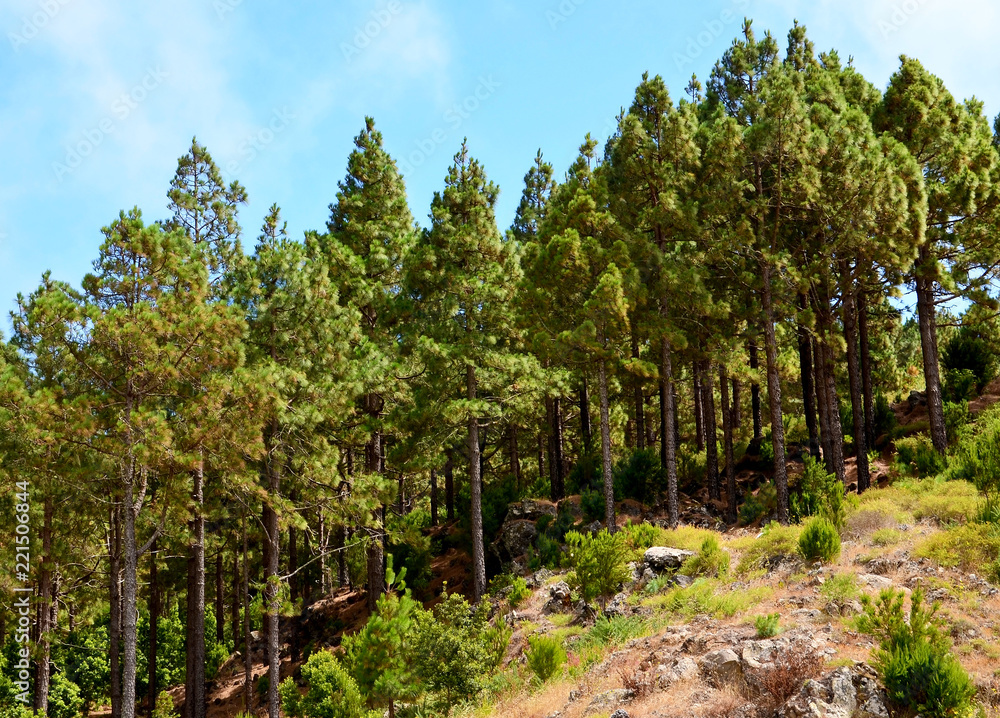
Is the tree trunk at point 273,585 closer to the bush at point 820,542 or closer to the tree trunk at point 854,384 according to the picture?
Result: the bush at point 820,542

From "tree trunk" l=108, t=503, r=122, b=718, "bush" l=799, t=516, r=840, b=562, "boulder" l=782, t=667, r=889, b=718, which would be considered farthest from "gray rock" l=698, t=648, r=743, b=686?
"tree trunk" l=108, t=503, r=122, b=718

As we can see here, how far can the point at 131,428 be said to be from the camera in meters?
15.2

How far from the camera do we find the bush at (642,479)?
2434 centimetres

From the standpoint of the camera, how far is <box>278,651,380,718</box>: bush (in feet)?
64.5

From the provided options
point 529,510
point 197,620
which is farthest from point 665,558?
point 197,620

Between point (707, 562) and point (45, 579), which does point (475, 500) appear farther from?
point (45, 579)

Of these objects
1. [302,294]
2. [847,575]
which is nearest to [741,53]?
[302,294]

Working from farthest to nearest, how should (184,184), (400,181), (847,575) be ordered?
(400,181)
(184,184)
(847,575)

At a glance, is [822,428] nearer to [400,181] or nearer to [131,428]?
[400,181]

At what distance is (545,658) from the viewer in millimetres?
13797

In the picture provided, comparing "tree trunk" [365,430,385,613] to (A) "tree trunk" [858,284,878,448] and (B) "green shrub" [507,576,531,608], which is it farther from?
(A) "tree trunk" [858,284,878,448]

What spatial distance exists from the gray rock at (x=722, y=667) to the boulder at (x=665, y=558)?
18.4 feet

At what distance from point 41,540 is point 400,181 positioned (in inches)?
650

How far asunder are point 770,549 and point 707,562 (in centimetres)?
139
